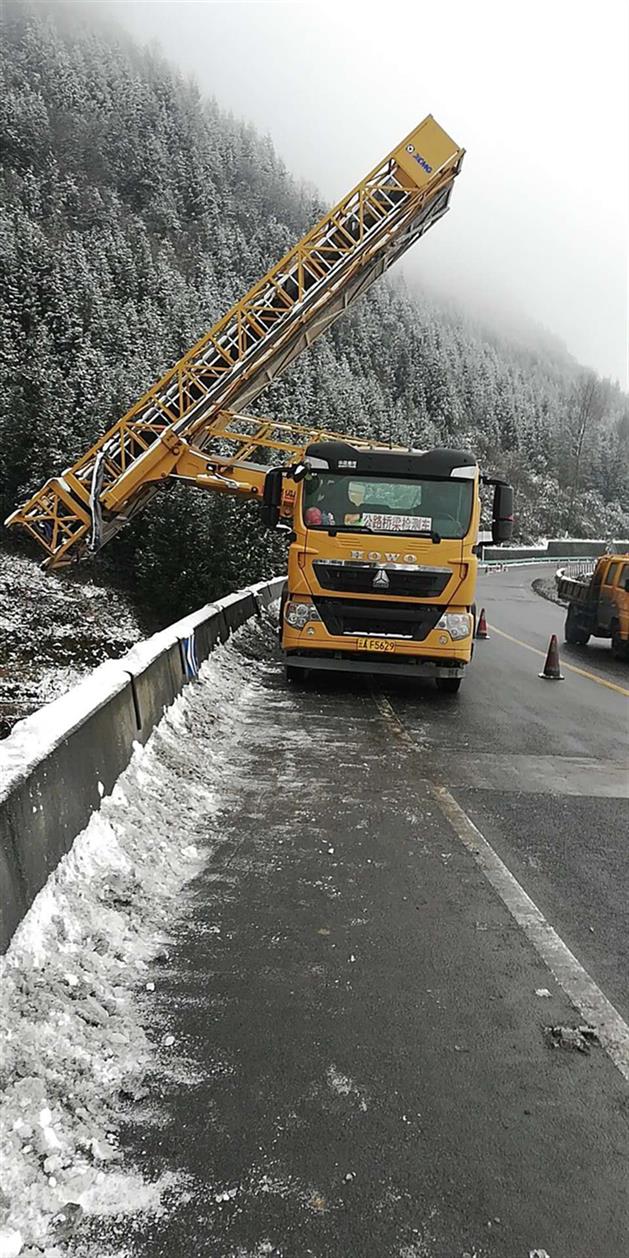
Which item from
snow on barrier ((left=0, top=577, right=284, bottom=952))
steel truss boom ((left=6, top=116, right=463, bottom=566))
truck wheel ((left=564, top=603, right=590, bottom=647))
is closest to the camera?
snow on barrier ((left=0, top=577, right=284, bottom=952))

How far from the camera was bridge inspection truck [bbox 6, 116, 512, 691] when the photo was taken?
985 centimetres

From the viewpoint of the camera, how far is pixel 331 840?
514 cm

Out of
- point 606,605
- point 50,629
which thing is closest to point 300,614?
point 606,605

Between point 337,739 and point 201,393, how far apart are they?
1074 centimetres

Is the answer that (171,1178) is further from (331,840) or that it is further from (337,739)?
(337,739)

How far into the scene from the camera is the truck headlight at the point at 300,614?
9.90 metres

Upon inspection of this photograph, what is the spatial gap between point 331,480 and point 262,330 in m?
7.61

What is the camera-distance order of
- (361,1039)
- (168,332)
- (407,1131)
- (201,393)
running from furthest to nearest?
(168,332), (201,393), (361,1039), (407,1131)

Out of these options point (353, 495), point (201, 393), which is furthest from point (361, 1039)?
point (201, 393)

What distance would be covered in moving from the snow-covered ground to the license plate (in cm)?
1252

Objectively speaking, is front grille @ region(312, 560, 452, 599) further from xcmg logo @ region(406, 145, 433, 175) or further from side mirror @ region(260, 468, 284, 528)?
xcmg logo @ region(406, 145, 433, 175)

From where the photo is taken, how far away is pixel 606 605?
1595cm

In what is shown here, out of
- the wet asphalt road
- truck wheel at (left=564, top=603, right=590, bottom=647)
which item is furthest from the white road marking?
truck wheel at (left=564, top=603, right=590, bottom=647)

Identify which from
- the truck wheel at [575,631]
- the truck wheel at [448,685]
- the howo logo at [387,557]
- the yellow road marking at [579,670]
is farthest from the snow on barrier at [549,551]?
the howo logo at [387,557]
